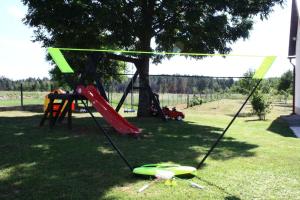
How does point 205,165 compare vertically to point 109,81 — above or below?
below

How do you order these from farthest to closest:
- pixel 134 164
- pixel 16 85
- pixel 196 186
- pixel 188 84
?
1. pixel 16 85
2. pixel 188 84
3. pixel 134 164
4. pixel 196 186

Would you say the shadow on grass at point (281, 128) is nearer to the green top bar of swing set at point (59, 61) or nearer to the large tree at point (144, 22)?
the large tree at point (144, 22)

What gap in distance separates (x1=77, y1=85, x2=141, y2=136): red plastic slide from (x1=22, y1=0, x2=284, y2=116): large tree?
121 inches

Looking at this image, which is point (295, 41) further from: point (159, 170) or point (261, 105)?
point (159, 170)

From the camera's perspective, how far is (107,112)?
12.2m

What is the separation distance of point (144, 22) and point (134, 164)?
11316 millimetres

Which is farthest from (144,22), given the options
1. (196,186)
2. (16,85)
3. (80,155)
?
(16,85)

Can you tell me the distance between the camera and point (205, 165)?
7523 millimetres

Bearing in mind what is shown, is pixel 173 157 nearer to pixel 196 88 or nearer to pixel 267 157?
pixel 267 157

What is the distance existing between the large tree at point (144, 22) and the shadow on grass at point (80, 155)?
4.85 metres

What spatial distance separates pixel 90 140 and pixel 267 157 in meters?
4.59

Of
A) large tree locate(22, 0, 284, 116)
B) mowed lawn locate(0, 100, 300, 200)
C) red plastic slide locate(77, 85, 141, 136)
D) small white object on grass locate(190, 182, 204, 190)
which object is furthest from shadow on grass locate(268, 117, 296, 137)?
small white object on grass locate(190, 182, 204, 190)

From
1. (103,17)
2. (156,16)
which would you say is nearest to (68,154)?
(103,17)

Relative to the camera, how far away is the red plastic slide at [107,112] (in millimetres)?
11542
